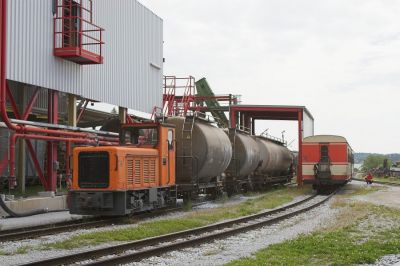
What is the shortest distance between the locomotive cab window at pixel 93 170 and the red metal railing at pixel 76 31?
20.3ft

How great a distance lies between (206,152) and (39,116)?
1139 cm

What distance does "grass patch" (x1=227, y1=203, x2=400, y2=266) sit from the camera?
30.1 ft

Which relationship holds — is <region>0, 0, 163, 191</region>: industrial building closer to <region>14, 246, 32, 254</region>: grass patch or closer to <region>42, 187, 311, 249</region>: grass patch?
<region>42, 187, 311, 249</region>: grass patch

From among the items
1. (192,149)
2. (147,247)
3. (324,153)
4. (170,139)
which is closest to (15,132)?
(170,139)

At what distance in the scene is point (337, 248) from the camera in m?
10.2

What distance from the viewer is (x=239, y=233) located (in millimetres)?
12969

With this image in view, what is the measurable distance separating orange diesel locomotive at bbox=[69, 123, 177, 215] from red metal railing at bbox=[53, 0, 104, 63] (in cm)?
542

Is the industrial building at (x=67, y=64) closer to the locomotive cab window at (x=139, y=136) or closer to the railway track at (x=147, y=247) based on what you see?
the locomotive cab window at (x=139, y=136)

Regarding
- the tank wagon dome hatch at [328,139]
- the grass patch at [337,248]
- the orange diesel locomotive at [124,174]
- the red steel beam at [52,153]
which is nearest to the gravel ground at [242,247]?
the grass patch at [337,248]

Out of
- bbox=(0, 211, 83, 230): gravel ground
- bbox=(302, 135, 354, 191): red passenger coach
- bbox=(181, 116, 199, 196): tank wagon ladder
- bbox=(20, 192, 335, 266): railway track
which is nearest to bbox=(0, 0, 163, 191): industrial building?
bbox=(0, 211, 83, 230): gravel ground

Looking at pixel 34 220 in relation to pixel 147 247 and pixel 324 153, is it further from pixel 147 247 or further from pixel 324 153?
pixel 324 153

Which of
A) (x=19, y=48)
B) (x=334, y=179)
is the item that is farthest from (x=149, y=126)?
(x=334, y=179)

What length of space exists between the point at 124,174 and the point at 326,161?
18.1 metres

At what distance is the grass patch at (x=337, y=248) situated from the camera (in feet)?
30.1
